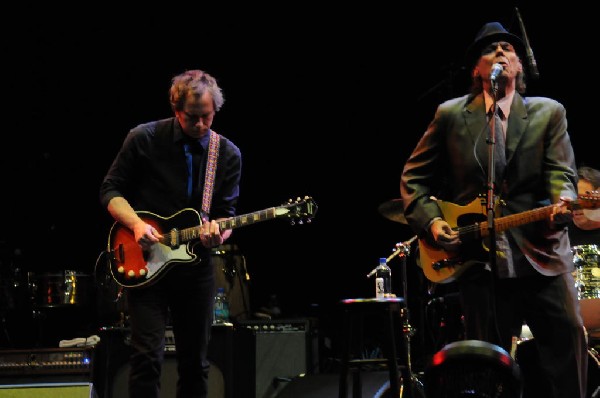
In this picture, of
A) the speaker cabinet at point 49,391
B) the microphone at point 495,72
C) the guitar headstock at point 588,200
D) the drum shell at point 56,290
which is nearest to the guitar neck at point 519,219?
the guitar headstock at point 588,200

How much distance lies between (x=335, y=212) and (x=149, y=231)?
5.41 metres

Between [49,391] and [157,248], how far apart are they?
1.10m

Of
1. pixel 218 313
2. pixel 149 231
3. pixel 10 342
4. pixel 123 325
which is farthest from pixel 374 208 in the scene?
pixel 149 231

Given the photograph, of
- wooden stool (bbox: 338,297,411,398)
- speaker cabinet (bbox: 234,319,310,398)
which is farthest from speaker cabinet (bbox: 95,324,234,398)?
wooden stool (bbox: 338,297,411,398)

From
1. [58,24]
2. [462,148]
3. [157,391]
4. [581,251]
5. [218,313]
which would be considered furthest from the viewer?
[58,24]

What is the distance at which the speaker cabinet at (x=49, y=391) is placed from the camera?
138 inches

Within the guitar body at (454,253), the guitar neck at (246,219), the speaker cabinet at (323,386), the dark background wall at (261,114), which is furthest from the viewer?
the dark background wall at (261,114)

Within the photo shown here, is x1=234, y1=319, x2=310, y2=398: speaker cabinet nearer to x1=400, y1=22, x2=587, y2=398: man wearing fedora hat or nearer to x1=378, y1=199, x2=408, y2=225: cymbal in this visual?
x1=378, y1=199, x2=408, y2=225: cymbal

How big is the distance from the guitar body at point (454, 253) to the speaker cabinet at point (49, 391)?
1690mm

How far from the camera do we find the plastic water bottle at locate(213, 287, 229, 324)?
6985 mm

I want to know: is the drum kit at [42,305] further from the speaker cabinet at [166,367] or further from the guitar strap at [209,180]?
the guitar strap at [209,180]

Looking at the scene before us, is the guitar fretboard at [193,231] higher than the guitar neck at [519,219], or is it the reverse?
the guitar fretboard at [193,231]

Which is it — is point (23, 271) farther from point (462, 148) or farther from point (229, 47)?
point (462, 148)

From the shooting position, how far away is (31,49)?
9.17 metres
